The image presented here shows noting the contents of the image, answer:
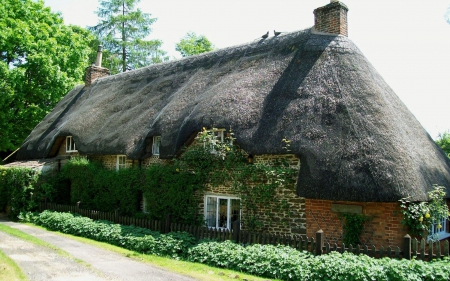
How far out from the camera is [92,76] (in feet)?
88.7

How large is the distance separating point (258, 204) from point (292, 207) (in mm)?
1233

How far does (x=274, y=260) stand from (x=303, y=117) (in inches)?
182

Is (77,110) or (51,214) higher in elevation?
(77,110)

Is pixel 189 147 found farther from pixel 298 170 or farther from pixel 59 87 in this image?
pixel 59 87

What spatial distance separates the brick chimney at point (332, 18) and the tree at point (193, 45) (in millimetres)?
27630

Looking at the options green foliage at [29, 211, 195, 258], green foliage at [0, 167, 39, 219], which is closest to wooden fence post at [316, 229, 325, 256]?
green foliage at [29, 211, 195, 258]

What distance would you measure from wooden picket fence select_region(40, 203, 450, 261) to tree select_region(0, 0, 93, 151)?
41.3 ft

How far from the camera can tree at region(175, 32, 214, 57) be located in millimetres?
41812

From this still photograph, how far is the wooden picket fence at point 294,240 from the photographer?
9.52 m

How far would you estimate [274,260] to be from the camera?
9.98 m

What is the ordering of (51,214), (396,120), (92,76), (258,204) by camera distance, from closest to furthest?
(396,120), (258,204), (51,214), (92,76)

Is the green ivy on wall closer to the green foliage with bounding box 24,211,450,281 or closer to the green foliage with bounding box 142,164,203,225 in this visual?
the green foliage with bounding box 142,164,203,225

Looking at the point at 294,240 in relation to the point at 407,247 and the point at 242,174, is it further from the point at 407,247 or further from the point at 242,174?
the point at 242,174

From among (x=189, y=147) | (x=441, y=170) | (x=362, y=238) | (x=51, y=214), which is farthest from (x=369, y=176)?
(x=51, y=214)
